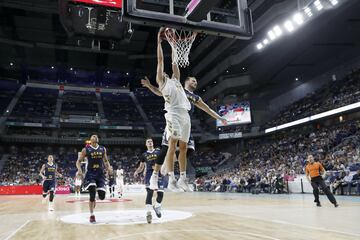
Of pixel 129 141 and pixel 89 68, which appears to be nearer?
pixel 129 141

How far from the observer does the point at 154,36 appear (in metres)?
39.0

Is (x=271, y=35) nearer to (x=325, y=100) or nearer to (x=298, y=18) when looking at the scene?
(x=298, y=18)

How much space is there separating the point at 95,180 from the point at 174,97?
448 centimetres

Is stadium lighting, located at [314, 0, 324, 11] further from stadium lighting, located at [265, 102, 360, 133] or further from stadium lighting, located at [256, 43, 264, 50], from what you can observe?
stadium lighting, located at [256, 43, 264, 50]

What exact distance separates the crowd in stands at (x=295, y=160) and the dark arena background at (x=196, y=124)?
0.16 metres

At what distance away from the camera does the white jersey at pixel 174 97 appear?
5262 millimetres

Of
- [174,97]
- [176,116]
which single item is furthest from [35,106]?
[176,116]

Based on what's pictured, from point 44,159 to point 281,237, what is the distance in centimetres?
4094

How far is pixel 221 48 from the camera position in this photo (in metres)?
35.9

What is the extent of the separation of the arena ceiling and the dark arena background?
16 cm

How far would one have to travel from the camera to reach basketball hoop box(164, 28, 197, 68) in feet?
20.1

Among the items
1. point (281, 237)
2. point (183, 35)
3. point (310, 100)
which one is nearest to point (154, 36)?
point (310, 100)

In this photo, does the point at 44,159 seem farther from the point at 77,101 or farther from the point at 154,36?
the point at 154,36

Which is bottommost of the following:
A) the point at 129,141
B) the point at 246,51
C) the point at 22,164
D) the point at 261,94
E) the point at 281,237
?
the point at 281,237
